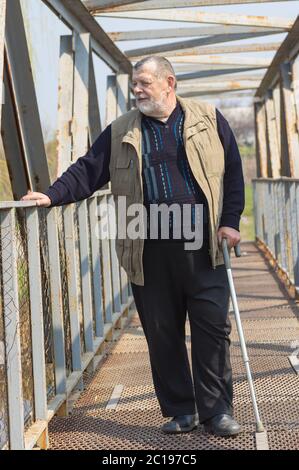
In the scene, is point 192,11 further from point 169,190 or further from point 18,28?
point 169,190

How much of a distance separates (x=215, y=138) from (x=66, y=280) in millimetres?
1512

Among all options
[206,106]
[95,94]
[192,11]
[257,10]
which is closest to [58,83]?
[95,94]

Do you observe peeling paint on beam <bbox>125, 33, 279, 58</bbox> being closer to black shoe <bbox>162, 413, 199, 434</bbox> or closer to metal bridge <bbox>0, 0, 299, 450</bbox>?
metal bridge <bbox>0, 0, 299, 450</bbox>

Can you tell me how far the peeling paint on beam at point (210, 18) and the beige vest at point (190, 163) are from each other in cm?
432

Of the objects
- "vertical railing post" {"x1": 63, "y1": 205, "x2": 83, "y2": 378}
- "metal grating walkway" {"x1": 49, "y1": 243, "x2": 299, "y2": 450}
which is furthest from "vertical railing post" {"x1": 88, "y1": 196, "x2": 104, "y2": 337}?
"vertical railing post" {"x1": 63, "y1": 205, "x2": 83, "y2": 378}

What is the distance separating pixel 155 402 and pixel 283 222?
18.1 ft

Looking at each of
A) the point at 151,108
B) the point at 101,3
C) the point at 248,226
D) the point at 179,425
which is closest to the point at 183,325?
the point at 179,425

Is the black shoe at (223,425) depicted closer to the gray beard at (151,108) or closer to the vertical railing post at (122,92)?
the gray beard at (151,108)

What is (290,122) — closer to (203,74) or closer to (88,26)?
(88,26)

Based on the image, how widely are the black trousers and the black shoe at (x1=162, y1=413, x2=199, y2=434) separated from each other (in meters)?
0.03

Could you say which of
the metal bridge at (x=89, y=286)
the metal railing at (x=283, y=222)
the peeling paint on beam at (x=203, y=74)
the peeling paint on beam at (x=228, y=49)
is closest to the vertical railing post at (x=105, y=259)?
the metal bridge at (x=89, y=286)

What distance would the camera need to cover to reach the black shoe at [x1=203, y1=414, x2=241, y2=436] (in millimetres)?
4832

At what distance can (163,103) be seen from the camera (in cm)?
484

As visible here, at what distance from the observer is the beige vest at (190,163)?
4.80m
